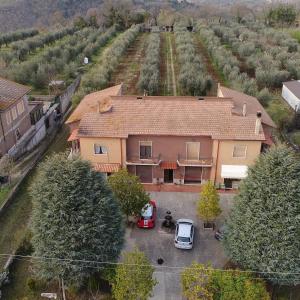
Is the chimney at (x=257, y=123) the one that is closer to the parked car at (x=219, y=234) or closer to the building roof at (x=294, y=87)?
the parked car at (x=219, y=234)

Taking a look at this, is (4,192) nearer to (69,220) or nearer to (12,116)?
(12,116)

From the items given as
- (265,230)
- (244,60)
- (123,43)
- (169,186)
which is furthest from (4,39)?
(265,230)

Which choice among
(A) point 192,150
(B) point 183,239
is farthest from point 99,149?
(B) point 183,239

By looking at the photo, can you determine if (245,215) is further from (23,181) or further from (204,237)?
(23,181)

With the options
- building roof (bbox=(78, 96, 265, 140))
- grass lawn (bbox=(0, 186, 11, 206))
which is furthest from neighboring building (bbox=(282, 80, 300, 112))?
grass lawn (bbox=(0, 186, 11, 206))

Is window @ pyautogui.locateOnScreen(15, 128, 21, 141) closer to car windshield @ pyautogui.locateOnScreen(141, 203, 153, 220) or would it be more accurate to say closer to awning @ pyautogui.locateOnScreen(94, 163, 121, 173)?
awning @ pyautogui.locateOnScreen(94, 163, 121, 173)
